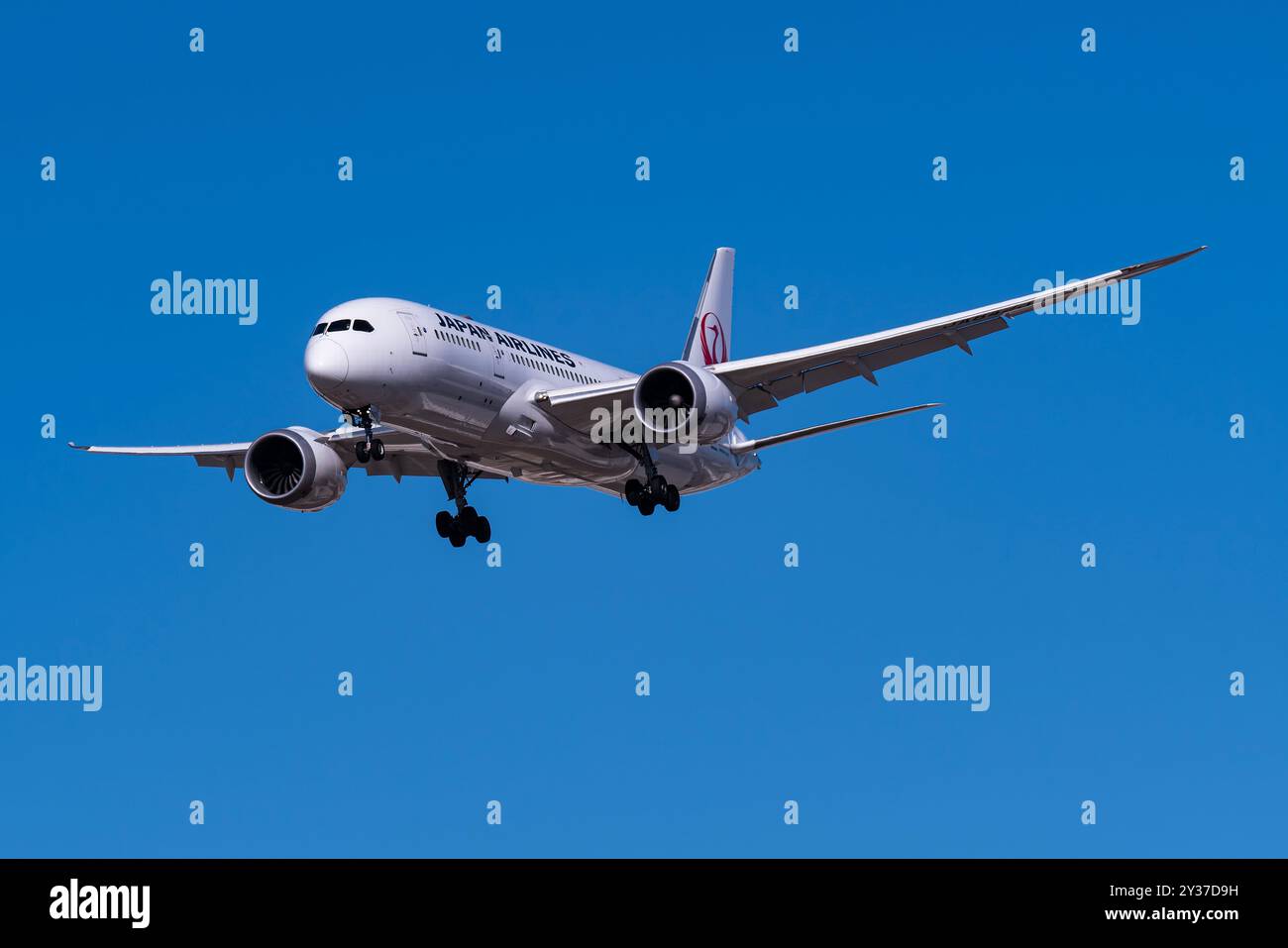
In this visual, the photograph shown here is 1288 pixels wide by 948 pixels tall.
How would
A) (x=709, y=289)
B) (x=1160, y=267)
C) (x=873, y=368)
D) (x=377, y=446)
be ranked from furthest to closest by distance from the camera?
(x=709, y=289), (x=873, y=368), (x=377, y=446), (x=1160, y=267)

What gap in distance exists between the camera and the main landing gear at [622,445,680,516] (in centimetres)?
4522

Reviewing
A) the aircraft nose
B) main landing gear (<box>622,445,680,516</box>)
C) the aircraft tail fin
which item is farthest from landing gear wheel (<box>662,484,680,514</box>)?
the aircraft nose

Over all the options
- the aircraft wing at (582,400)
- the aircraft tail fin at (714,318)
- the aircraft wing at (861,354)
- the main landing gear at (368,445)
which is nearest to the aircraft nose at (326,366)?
the main landing gear at (368,445)

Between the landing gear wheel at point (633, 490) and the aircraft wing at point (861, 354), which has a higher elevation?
the aircraft wing at point (861, 354)

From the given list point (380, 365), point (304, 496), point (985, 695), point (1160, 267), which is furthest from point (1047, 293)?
point (304, 496)

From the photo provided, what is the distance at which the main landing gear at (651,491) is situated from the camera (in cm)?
4522

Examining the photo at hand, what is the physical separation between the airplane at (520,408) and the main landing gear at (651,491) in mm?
37

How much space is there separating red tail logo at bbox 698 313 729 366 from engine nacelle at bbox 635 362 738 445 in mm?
11349

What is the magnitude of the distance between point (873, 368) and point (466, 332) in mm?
10600

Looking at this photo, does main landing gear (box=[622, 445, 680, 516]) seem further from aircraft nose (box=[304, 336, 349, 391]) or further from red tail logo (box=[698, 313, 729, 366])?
aircraft nose (box=[304, 336, 349, 391])

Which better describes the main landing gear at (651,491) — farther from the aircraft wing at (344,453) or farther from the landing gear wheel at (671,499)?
the aircraft wing at (344,453)

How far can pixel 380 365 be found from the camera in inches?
1491

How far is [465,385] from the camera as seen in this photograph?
39.9m

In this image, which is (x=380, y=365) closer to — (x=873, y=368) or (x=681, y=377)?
(x=681, y=377)
